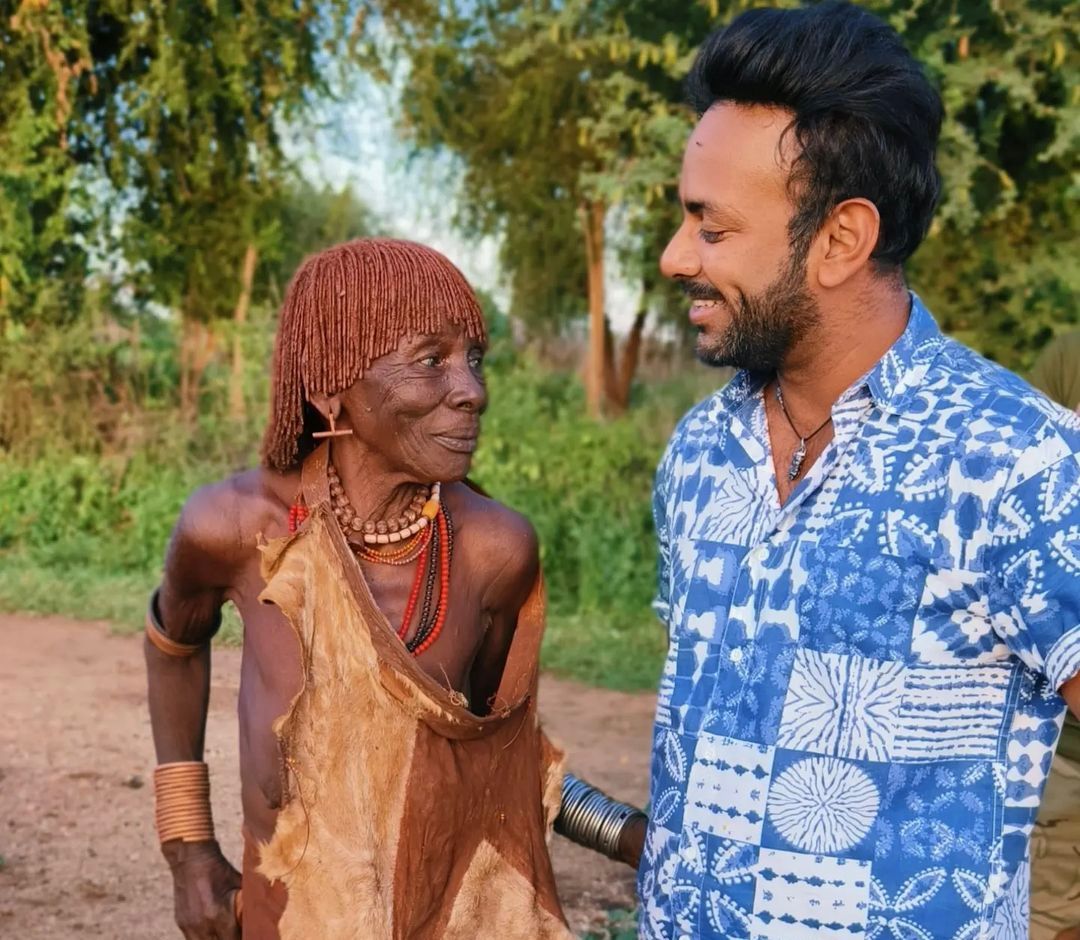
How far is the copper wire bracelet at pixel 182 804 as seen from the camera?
2307mm

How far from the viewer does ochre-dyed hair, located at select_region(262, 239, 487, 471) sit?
2080 mm

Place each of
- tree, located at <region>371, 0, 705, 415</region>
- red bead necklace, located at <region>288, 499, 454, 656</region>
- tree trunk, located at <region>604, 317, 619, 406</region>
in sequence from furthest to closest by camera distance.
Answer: tree trunk, located at <region>604, 317, 619, 406</region>
tree, located at <region>371, 0, 705, 415</region>
red bead necklace, located at <region>288, 499, 454, 656</region>

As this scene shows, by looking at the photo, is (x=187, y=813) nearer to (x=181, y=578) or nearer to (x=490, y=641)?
(x=181, y=578)

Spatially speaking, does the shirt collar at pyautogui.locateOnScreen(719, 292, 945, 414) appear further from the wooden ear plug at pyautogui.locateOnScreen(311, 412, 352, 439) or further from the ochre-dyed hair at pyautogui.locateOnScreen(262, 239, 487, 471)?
the wooden ear plug at pyautogui.locateOnScreen(311, 412, 352, 439)

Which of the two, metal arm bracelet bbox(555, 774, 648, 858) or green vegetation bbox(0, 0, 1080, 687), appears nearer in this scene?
metal arm bracelet bbox(555, 774, 648, 858)

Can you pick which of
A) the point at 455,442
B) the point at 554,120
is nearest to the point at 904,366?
the point at 455,442

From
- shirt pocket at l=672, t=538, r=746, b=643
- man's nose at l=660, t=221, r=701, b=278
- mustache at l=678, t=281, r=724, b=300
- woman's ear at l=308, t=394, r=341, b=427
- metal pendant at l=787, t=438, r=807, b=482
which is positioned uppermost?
man's nose at l=660, t=221, r=701, b=278

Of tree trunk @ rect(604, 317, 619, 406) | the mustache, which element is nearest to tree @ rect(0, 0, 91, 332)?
tree trunk @ rect(604, 317, 619, 406)

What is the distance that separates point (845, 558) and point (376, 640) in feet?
2.28

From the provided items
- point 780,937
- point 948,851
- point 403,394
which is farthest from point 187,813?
point 948,851

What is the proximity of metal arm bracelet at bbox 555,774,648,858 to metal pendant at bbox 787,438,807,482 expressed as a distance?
704 millimetres

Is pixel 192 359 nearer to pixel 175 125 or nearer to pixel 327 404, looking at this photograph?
pixel 175 125

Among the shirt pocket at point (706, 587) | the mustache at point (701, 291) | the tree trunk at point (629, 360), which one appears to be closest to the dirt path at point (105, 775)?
the shirt pocket at point (706, 587)

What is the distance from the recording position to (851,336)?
1.88 meters
